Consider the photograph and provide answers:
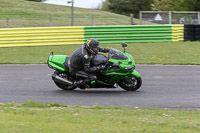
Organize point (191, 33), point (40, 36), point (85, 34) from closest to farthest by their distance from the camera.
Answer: point (40, 36)
point (85, 34)
point (191, 33)

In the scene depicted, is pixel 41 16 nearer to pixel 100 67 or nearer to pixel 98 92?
pixel 98 92

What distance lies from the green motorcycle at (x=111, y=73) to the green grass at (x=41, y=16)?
21110 millimetres

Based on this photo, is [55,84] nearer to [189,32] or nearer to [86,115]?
[86,115]

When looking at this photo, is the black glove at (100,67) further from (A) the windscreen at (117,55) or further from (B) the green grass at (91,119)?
(B) the green grass at (91,119)

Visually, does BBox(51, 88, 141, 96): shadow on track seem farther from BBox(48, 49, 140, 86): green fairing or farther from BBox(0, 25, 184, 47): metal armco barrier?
BBox(0, 25, 184, 47): metal armco barrier

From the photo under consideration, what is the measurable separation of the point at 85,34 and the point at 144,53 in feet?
14.5

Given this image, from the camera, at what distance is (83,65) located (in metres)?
9.38

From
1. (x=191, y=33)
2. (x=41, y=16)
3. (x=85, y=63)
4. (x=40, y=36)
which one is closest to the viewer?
(x=85, y=63)

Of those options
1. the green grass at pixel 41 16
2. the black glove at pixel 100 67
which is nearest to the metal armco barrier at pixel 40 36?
the green grass at pixel 41 16

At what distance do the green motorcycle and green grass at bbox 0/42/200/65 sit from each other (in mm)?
5103

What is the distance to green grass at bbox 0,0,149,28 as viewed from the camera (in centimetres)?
3325

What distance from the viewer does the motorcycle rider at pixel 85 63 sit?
915cm

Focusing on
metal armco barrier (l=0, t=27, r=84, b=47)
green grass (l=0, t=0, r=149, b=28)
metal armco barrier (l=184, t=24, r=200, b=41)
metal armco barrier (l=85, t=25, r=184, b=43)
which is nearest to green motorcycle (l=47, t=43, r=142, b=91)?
metal armco barrier (l=0, t=27, r=84, b=47)

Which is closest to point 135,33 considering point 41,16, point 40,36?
point 40,36
